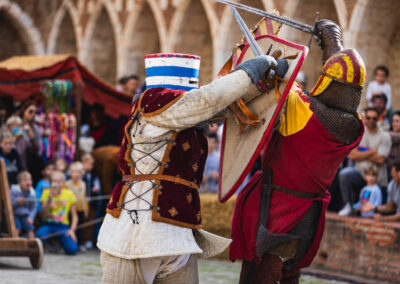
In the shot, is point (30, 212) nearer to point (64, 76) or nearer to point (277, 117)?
point (64, 76)

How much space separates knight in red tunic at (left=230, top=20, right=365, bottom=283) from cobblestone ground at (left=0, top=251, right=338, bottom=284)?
2851 mm

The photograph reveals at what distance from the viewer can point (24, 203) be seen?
912 cm

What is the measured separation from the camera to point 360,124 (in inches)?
178

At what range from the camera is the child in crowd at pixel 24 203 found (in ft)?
29.7

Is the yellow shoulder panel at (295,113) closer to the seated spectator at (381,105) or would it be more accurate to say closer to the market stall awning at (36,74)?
the seated spectator at (381,105)

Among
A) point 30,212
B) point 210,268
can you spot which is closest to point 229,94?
point 210,268

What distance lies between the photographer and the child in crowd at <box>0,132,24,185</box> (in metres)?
9.15

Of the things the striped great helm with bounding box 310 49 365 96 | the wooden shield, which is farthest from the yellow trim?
the wooden shield

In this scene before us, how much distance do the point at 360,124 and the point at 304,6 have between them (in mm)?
9184

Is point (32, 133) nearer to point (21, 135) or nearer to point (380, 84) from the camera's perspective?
point (21, 135)

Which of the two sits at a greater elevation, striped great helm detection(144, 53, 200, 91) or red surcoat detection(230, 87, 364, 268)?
striped great helm detection(144, 53, 200, 91)

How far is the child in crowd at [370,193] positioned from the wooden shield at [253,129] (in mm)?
4219

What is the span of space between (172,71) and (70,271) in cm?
419

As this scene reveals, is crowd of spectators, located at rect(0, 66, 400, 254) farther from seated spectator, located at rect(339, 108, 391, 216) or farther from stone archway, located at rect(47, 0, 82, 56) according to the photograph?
stone archway, located at rect(47, 0, 82, 56)
